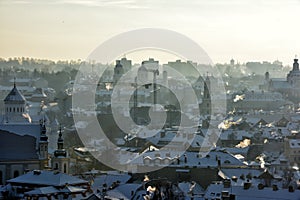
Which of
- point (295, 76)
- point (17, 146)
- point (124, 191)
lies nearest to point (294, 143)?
point (17, 146)

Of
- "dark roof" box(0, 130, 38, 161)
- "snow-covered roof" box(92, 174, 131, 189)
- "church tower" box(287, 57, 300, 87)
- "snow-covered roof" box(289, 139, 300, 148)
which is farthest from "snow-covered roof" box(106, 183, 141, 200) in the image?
"church tower" box(287, 57, 300, 87)

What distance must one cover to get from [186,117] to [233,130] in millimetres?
14706

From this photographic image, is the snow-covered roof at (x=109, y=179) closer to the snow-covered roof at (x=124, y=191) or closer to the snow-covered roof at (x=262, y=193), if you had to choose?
the snow-covered roof at (x=124, y=191)

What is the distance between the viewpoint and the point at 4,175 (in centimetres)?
3953

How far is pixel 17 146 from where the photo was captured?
134 ft

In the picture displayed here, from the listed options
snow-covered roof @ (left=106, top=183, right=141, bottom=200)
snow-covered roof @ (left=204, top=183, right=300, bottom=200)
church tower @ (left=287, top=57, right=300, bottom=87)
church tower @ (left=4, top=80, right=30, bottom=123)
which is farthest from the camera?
church tower @ (left=287, top=57, right=300, bottom=87)

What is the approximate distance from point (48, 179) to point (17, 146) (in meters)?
9.64

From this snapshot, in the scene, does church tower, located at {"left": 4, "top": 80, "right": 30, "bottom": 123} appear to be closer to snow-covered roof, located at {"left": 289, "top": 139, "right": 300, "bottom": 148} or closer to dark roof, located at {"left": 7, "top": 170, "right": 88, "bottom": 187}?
snow-covered roof, located at {"left": 289, "top": 139, "right": 300, "bottom": 148}

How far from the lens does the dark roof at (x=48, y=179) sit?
102 feet

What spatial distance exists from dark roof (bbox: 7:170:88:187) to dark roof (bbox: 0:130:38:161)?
7.04m

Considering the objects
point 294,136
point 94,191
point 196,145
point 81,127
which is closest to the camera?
point 94,191

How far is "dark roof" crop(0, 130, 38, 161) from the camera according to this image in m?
40.1

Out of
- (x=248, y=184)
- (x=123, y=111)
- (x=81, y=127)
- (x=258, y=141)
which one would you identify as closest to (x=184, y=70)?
(x=123, y=111)

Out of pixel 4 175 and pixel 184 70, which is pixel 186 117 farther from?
pixel 184 70
